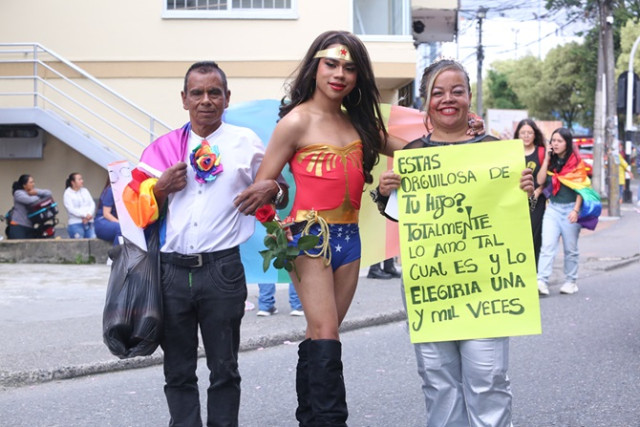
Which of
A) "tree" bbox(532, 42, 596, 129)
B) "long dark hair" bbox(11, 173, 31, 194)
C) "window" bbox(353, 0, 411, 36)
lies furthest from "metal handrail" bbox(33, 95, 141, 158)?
"tree" bbox(532, 42, 596, 129)

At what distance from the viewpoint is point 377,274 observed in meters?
12.7

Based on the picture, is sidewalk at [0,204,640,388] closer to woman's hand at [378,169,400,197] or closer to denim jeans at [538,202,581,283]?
denim jeans at [538,202,581,283]

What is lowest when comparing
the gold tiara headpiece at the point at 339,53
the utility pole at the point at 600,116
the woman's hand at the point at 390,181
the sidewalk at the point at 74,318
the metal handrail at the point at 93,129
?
the sidewalk at the point at 74,318

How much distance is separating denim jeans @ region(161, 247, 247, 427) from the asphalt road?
4.10 feet

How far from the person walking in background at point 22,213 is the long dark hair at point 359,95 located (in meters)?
10.9

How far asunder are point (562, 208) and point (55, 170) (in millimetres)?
9965

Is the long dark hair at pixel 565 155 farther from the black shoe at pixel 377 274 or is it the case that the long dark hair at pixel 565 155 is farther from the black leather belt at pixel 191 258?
the black leather belt at pixel 191 258

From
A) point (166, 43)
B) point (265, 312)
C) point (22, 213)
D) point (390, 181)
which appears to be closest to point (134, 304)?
point (390, 181)

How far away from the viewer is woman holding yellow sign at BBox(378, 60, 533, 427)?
4.23 m

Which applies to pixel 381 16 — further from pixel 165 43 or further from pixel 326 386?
pixel 326 386

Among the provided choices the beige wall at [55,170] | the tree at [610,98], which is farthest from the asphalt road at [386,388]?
the tree at [610,98]

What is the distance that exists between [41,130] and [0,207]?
5.37 ft

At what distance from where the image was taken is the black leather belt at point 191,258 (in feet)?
15.1

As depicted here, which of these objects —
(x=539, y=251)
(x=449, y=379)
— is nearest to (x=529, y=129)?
(x=539, y=251)
